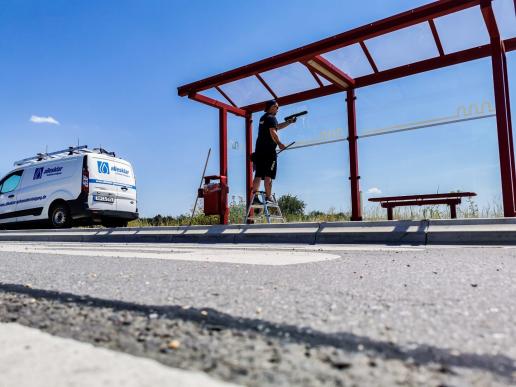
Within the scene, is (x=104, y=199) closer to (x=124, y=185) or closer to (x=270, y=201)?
(x=124, y=185)

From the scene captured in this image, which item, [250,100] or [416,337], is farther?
[250,100]

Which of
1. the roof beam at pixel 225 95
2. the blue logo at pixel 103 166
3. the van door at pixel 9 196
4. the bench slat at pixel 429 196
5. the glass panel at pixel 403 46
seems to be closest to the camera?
the glass panel at pixel 403 46

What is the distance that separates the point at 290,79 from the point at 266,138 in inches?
74.8

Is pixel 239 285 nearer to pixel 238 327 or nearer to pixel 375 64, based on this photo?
pixel 238 327

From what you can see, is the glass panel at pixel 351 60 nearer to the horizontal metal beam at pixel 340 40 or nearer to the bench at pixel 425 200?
the horizontal metal beam at pixel 340 40

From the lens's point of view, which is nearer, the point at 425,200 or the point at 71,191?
the point at 425,200

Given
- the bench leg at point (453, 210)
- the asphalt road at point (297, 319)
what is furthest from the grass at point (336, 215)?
the asphalt road at point (297, 319)

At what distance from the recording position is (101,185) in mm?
12523

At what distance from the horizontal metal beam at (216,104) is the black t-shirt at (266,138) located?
2.03m

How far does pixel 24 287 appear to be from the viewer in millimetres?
2303

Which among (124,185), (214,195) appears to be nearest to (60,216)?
(124,185)

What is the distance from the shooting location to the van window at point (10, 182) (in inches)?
559

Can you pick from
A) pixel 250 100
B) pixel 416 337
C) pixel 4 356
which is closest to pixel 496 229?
pixel 416 337

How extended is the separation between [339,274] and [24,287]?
170 cm
